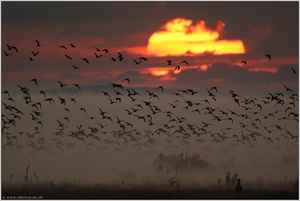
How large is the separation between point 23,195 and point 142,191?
842cm

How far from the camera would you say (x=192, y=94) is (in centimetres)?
5212

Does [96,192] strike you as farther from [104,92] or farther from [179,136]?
[179,136]

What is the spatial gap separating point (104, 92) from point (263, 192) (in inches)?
528

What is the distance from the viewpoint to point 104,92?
162ft

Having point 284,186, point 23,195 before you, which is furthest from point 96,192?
point 284,186

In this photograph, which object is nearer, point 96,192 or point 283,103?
point 96,192

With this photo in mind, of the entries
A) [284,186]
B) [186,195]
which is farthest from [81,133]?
[284,186]

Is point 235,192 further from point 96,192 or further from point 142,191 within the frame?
point 96,192

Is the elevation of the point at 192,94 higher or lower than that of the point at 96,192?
higher

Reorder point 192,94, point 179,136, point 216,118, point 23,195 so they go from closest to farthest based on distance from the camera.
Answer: point 23,195
point 192,94
point 216,118
point 179,136

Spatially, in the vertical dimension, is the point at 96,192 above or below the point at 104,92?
below

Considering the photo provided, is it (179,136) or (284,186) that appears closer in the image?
(284,186)

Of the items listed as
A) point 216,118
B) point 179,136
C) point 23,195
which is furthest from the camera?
point 179,136

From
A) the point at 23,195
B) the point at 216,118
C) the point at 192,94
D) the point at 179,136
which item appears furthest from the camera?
the point at 179,136
